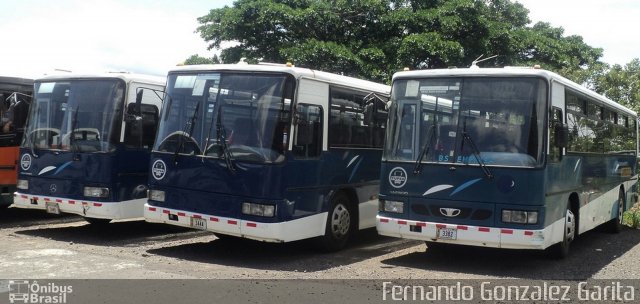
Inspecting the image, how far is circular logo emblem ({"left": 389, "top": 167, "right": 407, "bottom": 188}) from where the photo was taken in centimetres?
916

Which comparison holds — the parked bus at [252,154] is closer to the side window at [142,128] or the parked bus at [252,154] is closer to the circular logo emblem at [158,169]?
the circular logo emblem at [158,169]

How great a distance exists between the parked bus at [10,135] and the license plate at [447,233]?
8.03 metres

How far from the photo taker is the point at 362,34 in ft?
70.9

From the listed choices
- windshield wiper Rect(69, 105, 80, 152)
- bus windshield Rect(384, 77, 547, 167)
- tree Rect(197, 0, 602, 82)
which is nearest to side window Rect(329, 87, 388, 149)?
bus windshield Rect(384, 77, 547, 167)

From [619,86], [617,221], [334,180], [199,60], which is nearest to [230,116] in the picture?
[334,180]

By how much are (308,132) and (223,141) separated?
1209 millimetres

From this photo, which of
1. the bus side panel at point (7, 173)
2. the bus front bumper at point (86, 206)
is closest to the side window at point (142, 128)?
the bus front bumper at point (86, 206)

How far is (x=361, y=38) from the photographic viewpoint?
70.6 ft

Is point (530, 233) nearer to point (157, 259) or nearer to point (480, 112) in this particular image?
point (480, 112)

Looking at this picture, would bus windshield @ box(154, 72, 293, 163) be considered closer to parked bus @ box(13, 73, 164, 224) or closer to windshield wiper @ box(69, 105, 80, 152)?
parked bus @ box(13, 73, 164, 224)

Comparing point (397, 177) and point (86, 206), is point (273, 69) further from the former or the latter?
point (86, 206)

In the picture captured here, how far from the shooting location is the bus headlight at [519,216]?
27.8 feet

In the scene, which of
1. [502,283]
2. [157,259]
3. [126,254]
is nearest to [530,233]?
[502,283]

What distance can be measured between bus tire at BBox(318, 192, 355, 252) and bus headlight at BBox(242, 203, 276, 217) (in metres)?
1.33
